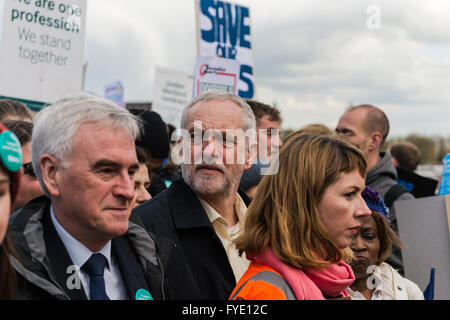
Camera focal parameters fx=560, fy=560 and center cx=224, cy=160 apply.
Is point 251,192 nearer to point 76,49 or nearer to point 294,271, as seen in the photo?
point 294,271

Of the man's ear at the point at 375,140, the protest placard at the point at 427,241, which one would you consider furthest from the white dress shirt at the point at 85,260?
the man's ear at the point at 375,140

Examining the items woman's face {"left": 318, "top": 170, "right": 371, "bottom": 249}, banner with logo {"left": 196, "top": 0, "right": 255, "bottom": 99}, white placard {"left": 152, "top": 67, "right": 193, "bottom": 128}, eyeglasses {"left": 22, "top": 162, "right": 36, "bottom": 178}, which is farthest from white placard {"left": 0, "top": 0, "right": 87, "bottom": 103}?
white placard {"left": 152, "top": 67, "right": 193, "bottom": 128}

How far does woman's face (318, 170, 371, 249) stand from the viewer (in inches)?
95.7

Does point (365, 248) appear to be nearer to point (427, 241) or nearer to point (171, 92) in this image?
point (427, 241)

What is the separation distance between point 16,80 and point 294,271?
3627 millimetres

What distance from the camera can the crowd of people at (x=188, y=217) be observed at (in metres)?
2.10

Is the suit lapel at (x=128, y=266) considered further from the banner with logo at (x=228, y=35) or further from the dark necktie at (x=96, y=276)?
the banner with logo at (x=228, y=35)

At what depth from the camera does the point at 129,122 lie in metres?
2.25

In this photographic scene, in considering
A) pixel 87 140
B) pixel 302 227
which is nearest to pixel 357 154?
pixel 302 227

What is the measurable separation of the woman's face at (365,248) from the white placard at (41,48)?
2.76 meters

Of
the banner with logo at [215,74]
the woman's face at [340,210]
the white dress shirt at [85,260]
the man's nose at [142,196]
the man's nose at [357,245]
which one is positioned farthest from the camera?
the banner with logo at [215,74]

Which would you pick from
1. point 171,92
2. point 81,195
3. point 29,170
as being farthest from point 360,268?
point 171,92

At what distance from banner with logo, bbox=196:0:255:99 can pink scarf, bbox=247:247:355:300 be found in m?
4.17

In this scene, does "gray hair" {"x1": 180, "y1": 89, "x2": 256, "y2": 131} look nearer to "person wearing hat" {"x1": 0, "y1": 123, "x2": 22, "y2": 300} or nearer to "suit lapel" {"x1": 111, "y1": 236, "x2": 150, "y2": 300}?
"suit lapel" {"x1": 111, "y1": 236, "x2": 150, "y2": 300}
